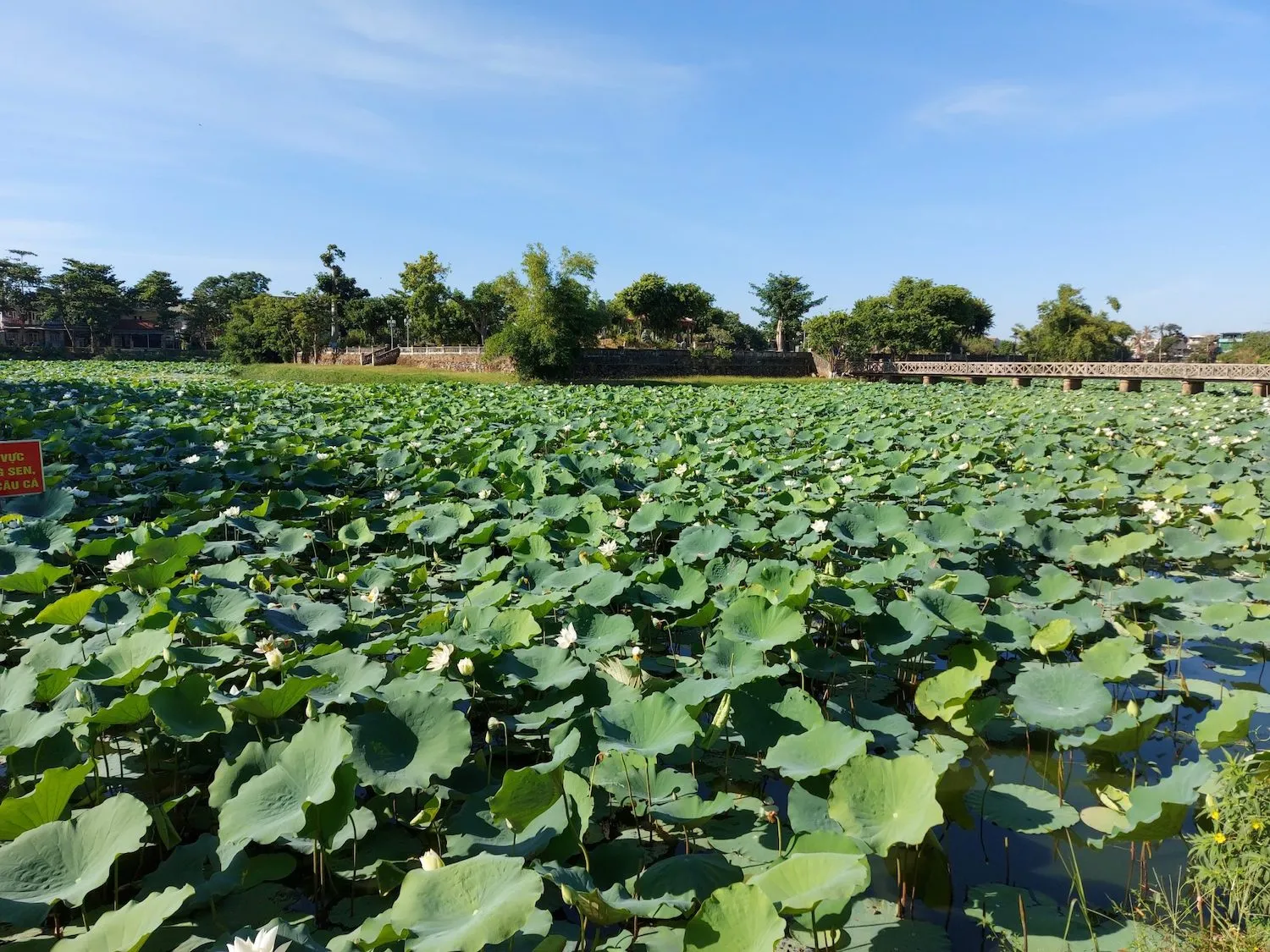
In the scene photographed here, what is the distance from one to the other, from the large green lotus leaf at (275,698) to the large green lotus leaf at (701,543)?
2.06m

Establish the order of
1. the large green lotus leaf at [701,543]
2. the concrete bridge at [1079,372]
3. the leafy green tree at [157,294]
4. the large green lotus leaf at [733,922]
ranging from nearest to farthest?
1. the large green lotus leaf at [733,922]
2. the large green lotus leaf at [701,543]
3. the concrete bridge at [1079,372]
4. the leafy green tree at [157,294]

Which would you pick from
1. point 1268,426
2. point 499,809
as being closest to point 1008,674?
point 499,809

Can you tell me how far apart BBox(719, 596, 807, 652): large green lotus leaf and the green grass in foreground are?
78.9 feet

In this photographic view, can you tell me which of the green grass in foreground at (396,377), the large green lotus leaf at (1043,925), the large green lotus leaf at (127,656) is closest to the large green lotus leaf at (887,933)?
the large green lotus leaf at (1043,925)

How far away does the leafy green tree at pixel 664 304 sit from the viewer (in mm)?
41500

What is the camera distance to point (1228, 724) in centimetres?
205

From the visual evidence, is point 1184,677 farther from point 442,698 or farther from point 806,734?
point 442,698

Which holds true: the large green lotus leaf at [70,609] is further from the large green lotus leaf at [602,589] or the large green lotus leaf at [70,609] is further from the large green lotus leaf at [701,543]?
the large green lotus leaf at [701,543]

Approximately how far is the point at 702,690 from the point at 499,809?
2.45 ft

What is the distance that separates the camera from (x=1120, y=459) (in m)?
6.80

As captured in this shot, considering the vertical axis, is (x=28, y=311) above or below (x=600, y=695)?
above

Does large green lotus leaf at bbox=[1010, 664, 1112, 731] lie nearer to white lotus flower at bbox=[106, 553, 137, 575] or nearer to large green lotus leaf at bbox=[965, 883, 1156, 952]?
large green lotus leaf at bbox=[965, 883, 1156, 952]

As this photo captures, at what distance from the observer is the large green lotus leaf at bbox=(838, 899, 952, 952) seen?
1714mm

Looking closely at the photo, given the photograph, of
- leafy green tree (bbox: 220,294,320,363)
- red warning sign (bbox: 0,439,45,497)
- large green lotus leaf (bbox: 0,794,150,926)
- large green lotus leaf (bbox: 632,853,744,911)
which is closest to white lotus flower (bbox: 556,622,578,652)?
large green lotus leaf (bbox: 632,853,744,911)
